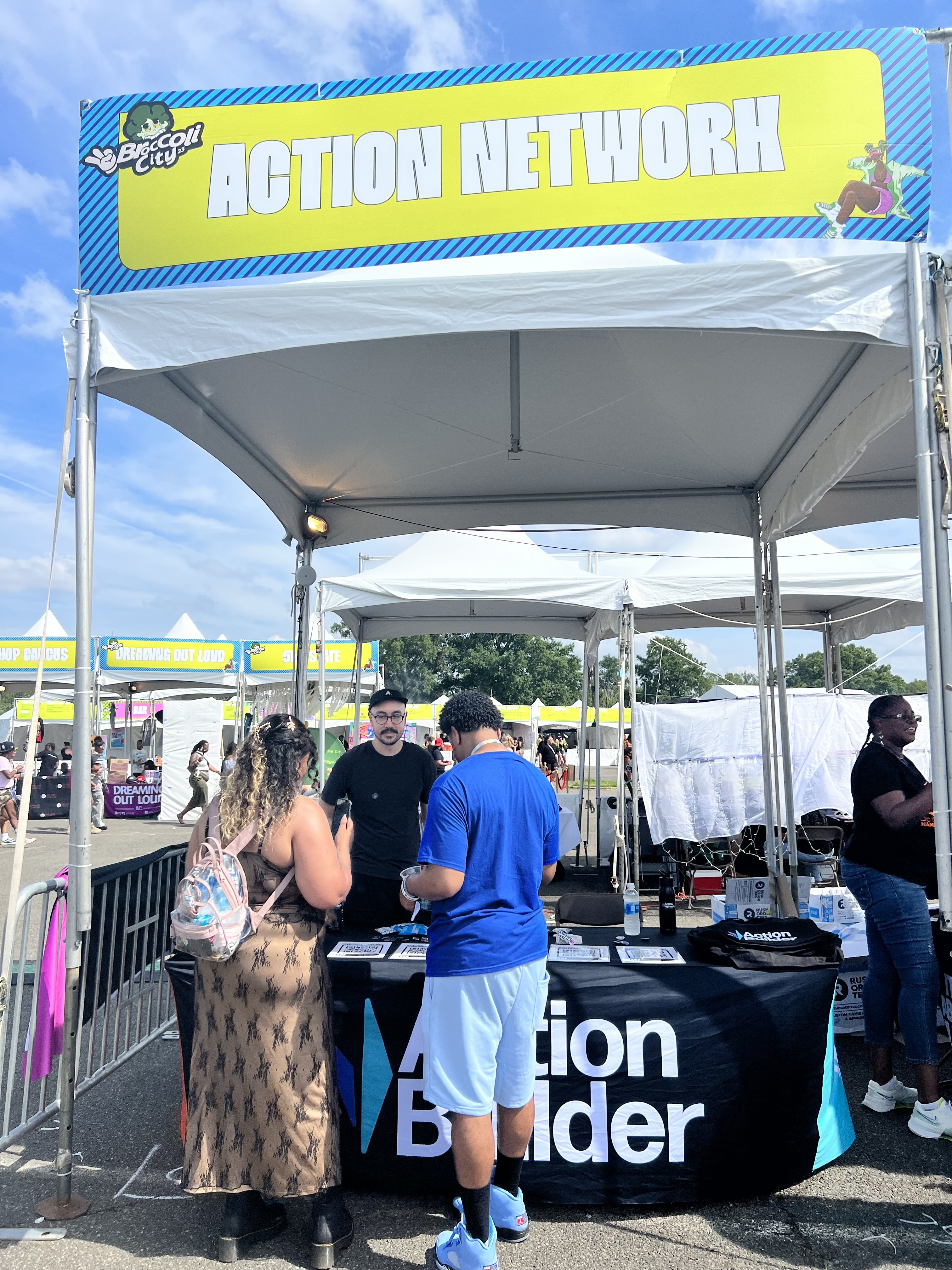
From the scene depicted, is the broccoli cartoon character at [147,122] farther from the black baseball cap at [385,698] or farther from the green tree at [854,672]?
the green tree at [854,672]

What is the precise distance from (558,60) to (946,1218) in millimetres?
3966

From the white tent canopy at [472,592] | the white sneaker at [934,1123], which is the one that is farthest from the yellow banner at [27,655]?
the white sneaker at [934,1123]

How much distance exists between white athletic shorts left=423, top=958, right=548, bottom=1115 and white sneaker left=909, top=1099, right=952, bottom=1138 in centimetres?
177

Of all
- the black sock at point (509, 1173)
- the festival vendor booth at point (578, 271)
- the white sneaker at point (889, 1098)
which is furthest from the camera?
the white sneaker at point (889, 1098)

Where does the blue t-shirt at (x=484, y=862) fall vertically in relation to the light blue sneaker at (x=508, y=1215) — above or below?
above

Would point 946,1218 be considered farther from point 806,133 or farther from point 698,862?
point 698,862

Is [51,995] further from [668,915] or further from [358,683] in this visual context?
[358,683]

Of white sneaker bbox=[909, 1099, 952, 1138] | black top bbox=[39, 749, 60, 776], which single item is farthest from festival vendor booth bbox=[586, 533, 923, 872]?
black top bbox=[39, 749, 60, 776]

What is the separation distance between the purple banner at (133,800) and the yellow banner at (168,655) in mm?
2723

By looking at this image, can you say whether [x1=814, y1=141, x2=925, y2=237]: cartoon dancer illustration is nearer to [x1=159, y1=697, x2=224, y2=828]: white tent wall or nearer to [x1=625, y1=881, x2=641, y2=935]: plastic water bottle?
[x1=625, y1=881, x2=641, y2=935]: plastic water bottle

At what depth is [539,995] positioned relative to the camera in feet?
7.83

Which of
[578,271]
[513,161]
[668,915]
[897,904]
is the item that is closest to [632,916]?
[668,915]

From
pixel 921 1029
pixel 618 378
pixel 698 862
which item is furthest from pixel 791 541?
pixel 921 1029

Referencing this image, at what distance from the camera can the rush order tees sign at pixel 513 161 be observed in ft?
9.02
